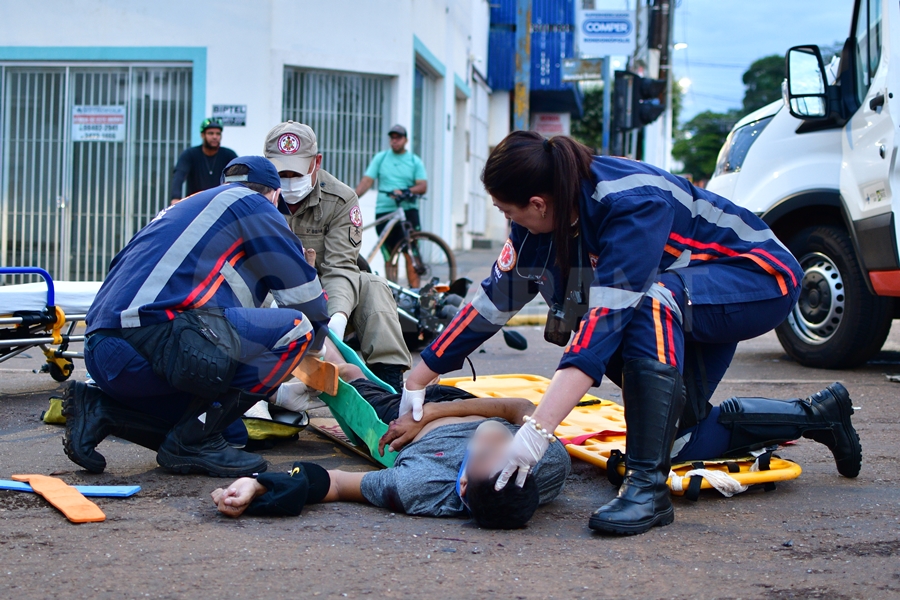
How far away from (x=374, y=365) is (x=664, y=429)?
6.92 ft

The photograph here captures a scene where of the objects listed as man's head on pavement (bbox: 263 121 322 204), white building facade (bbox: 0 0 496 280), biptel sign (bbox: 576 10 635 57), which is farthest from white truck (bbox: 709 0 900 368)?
biptel sign (bbox: 576 10 635 57)

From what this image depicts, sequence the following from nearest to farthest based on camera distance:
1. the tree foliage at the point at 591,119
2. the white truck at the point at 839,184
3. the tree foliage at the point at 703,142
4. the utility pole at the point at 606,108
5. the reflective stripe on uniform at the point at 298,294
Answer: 1. the reflective stripe on uniform at the point at 298,294
2. the white truck at the point at 839,184
3. the utility pole at the point at 606,108
4. the tree foliage at the point at 591,119
5. the tree foliage at the point at 703,142

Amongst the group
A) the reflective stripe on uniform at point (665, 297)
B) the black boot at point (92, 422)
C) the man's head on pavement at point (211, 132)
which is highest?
the man's head on pavement at point (211, 132)

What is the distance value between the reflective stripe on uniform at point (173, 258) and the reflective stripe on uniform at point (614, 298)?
1417 mm

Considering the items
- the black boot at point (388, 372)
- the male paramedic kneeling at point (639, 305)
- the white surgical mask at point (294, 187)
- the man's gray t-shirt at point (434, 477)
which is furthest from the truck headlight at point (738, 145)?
the man's gray t-shirt at point (434, 477)

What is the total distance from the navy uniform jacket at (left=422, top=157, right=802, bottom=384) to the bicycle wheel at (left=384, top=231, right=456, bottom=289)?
650cm

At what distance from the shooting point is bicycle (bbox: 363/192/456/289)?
33.0 feet

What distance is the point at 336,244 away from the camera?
500 centimetres

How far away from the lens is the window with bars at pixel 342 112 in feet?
39.2

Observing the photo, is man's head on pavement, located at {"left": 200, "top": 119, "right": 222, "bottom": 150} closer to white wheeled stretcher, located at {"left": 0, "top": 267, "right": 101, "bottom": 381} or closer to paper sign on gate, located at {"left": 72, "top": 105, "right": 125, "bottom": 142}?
paper sign on gate, located at {"left": 72, "top": 105, "right": 125, "bottom": 142}

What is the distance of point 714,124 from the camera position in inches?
2360

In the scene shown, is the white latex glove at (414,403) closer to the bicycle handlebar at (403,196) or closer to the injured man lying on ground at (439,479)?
the injured man lying on ground at (439,479)

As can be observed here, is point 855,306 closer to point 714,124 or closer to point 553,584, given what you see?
point 553,584

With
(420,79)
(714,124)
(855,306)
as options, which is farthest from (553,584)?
(714,124)
